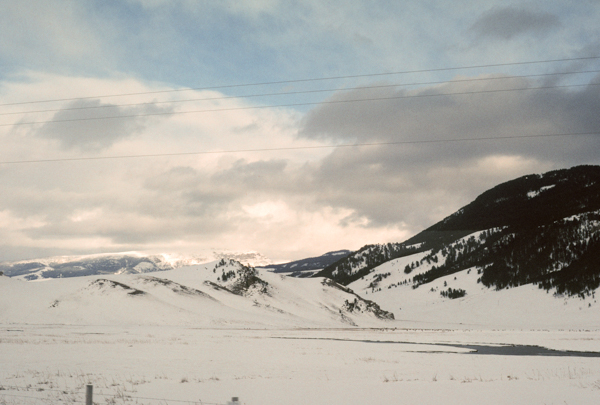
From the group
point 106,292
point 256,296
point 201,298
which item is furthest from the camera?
point 256,296

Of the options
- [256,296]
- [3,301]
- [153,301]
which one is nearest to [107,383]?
[153,301]

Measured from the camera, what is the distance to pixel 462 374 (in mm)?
28953

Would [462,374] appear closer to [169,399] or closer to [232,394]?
[232,394]

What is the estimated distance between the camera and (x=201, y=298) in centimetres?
11456

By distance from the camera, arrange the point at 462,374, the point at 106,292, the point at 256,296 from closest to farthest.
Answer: the point at 462,374, the point at 106,292, the point at 256,296

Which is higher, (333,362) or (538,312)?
(333,362)

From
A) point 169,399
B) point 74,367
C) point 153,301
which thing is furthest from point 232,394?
point 153,301

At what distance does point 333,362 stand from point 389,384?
37.7ft

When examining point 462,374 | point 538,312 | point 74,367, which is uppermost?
point 74,367

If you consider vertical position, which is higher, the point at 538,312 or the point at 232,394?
the point at 232,394

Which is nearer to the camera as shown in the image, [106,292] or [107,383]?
[107,383]

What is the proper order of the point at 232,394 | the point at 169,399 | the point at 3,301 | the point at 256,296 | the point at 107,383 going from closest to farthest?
the point at 169,399 < the point at 232,394 < the point at 107,383 < the point at 3,301 < the point at 256,296

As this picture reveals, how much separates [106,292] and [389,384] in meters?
93.9

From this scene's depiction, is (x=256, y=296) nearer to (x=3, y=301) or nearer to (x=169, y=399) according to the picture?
(x=3, y=301)
